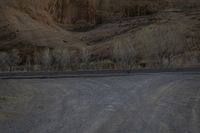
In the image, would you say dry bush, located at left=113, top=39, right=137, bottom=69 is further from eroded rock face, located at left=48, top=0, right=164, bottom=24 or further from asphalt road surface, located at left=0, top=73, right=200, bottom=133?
eroded rock face, located at left=48, top=0, right=164, bottom=24

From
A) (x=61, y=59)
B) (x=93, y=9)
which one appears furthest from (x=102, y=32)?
(x=61, y=59)

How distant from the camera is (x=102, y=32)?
3219 inches

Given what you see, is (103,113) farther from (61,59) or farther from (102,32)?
(102,32)

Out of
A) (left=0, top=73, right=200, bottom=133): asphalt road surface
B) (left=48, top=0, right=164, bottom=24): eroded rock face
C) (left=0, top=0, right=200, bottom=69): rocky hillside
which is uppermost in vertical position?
(left=48, top=0, right=164, bottom=24): eroded rock face

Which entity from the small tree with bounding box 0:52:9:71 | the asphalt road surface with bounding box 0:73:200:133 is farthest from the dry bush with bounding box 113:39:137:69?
the asphalt road surface with bounding box 0:73:200:133

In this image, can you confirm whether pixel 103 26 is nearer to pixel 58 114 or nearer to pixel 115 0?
pixel 115 0

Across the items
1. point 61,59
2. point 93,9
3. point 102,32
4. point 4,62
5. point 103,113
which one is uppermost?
point 93,9

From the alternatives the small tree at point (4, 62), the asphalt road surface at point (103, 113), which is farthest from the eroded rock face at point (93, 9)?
the asphalt road surface at point (103, 113)

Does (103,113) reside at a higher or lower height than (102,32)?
lower

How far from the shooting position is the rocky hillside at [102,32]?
188ft

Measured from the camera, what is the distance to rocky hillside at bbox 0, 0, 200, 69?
188 ft

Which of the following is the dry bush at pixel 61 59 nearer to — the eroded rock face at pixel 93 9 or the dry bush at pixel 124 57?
the dry bush at pixel 124 57

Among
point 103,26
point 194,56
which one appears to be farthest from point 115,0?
point 194,56

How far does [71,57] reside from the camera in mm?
58750
